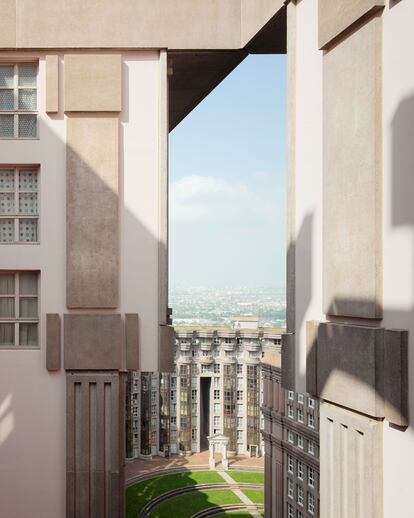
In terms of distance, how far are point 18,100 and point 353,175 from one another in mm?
4456

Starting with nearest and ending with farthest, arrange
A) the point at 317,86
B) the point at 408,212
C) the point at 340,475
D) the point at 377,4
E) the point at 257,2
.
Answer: the point at 408,212
the point at 377,4
the point at 340,475
the point at 317,86
the point at 257,2

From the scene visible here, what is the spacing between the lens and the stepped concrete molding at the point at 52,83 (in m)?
6.07

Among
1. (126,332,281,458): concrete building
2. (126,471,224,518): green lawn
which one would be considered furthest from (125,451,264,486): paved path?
(126,471,224,518): green lawn

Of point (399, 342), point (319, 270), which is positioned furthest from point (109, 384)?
point (399, 342)

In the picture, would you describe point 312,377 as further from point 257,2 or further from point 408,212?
point 257,2

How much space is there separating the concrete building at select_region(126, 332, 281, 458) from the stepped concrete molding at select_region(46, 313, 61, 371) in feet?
148

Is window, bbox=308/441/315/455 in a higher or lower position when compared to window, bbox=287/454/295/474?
higher

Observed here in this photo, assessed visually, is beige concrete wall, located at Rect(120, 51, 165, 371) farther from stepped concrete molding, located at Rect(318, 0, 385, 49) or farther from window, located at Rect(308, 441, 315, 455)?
window, located at Rect(308, 441, 315, 455)

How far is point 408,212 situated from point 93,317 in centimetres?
388

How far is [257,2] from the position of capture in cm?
583

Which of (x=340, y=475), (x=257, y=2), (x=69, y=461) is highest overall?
(x=257, y=2)

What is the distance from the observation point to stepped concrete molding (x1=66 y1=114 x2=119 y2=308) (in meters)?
6.02

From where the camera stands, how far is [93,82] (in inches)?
239

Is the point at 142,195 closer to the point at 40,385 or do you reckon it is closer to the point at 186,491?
the point at 40,385
